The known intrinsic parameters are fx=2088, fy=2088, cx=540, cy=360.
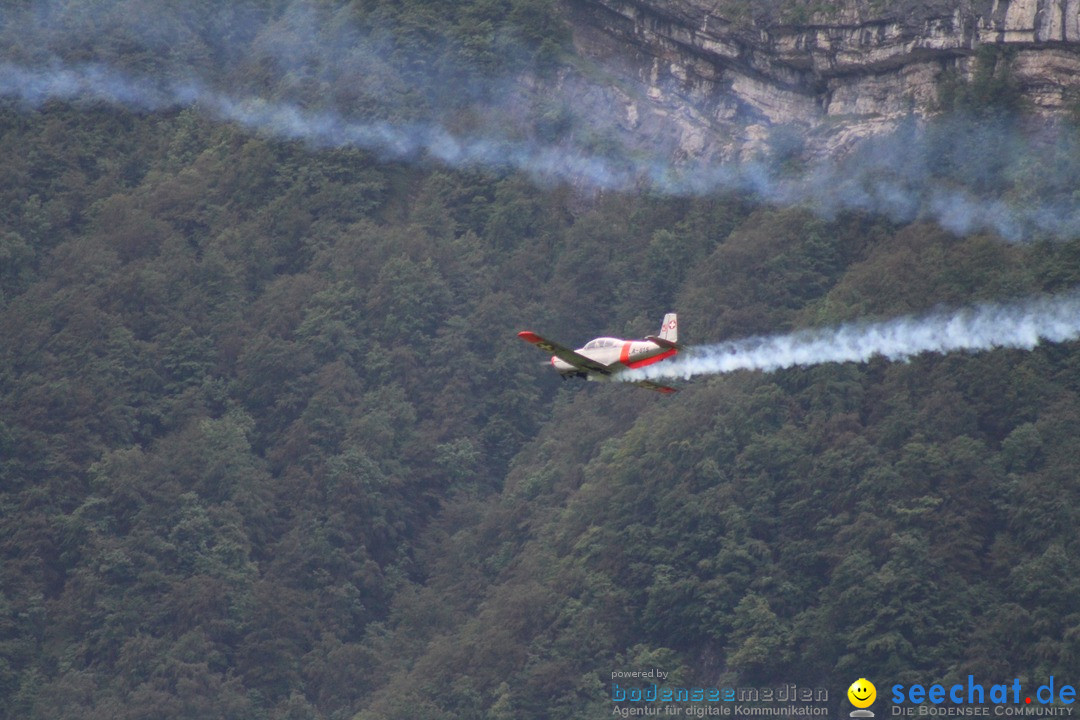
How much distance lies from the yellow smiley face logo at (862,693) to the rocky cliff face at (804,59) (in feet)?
84.1

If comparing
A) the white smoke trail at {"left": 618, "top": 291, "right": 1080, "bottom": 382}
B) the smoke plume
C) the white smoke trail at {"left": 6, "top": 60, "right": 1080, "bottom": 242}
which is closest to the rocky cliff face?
the smoke plume

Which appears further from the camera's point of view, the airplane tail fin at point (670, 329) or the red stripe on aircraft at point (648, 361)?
the airplane tail fin at point (670, 329)

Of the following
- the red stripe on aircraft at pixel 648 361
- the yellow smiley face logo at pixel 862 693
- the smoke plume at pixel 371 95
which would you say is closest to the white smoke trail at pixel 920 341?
the red stripe on aircraft at pixel 648 361

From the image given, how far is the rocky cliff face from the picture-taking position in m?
86.8

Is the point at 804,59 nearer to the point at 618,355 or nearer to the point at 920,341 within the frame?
the point at 920,341

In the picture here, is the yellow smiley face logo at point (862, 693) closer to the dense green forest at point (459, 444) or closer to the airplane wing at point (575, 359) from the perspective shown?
the dense green forest at point (459, 444)

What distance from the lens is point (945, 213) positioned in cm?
8700

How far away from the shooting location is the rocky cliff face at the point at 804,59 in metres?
86.8

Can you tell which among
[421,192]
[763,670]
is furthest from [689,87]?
[763,670]

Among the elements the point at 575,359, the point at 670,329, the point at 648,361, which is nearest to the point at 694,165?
the point at 670,329

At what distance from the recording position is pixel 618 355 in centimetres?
5994

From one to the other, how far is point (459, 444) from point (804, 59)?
2349 cm

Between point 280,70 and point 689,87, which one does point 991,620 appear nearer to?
point 689,87

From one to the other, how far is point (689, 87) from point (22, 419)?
34.2m
